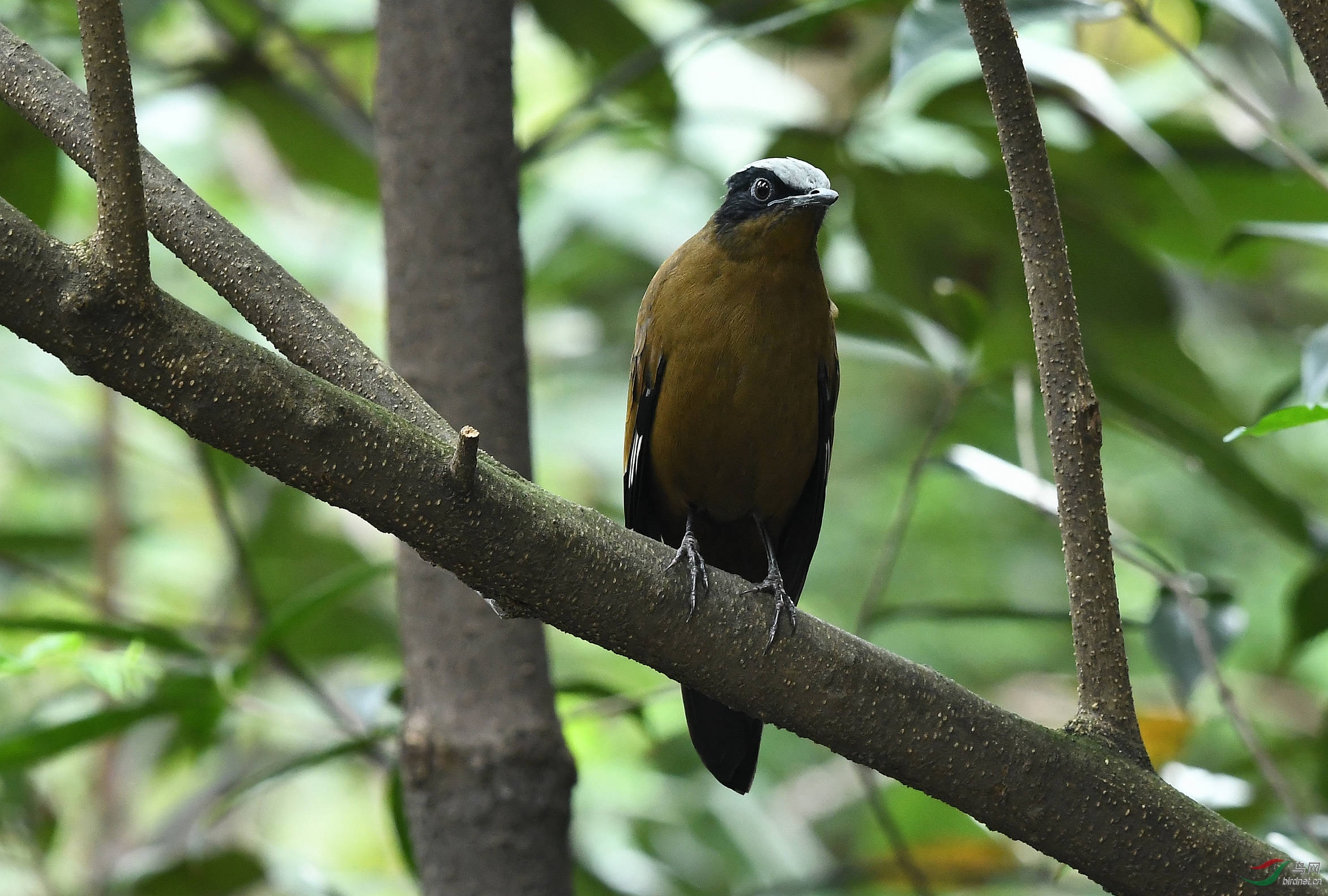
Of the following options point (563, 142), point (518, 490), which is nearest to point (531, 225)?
point (563, 142)

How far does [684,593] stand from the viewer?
6.11 ft

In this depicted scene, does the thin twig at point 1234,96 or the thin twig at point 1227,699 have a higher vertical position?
the thin twig at point 1234,96

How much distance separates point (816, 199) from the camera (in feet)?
10.2

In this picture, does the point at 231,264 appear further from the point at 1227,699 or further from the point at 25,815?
the point at 25,815

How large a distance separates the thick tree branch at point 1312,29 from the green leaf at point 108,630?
262cm

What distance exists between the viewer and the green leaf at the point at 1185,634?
2.71 metres

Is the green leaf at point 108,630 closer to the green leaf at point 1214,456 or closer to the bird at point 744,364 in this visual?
the bird at point 744,364

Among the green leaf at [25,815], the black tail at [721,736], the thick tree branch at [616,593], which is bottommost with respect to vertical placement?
the thick tree branch at [616,593]

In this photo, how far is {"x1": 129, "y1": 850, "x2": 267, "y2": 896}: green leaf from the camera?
3.51 m

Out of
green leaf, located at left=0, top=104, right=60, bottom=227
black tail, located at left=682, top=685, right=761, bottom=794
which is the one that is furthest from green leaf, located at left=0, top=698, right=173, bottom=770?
green leaf, located at left=0, top=104, right=60, bottom=227

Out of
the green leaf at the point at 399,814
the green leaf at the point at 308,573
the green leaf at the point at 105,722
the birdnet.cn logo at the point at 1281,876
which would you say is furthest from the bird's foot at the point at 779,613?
the green leaf at the point at 308,573

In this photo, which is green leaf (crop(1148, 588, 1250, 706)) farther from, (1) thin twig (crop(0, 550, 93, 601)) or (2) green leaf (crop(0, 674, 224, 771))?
(1) thin twig (crop(0, 550, 93, 601))

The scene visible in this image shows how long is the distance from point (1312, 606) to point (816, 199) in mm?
1538

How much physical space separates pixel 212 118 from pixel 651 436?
3.95 m
